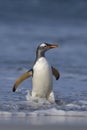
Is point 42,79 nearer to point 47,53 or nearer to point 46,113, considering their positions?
point 46,113

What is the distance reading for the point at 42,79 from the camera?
9.00m

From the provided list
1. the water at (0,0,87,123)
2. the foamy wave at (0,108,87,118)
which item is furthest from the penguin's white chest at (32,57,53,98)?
the foamy wave at (0,108,87,118)

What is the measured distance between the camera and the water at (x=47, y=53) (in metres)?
7.80

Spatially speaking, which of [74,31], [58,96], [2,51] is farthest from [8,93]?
[74,31]

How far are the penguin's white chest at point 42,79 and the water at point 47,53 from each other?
0.48 ft

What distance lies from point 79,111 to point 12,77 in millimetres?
3559

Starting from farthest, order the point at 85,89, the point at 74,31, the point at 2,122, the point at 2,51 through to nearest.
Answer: the point at 74,31 < the point at 2,51 < the point at 85,89 < the point at 2,122

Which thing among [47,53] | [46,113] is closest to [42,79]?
[46,113]

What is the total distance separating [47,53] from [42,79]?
19.8 feet

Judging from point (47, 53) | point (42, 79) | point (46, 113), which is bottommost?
point (46, 113)

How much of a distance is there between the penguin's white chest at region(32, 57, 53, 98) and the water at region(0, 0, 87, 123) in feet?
0.48

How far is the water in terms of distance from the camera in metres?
7.80

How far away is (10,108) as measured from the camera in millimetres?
7570

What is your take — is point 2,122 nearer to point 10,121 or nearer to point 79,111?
point 10,121
